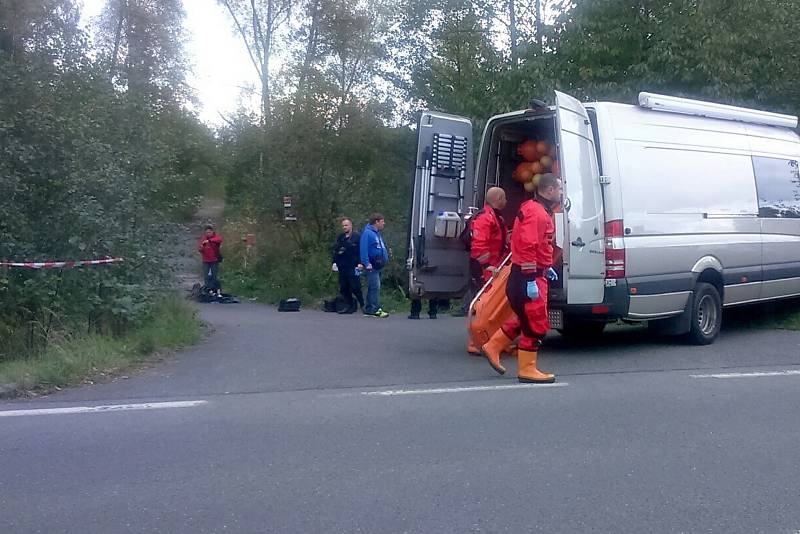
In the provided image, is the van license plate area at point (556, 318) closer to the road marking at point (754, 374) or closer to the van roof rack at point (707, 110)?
the road marking at point (754, 374)

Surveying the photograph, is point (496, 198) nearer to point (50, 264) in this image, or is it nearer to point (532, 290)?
point (532, 290)

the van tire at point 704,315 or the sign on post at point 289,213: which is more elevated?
the sign on post at point 289,213

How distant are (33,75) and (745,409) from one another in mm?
8790

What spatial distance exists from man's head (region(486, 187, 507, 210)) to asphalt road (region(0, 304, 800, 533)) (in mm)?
1661

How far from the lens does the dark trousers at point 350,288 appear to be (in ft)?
53.3

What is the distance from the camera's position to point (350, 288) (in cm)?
1638

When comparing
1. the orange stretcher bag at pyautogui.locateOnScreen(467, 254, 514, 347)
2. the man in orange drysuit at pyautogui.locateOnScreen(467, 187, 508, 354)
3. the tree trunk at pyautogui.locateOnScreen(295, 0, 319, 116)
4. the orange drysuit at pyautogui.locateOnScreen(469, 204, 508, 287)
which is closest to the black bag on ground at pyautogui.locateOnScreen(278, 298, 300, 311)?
the tree trunk at pyautogui.locateOnScreen(295, 0, 319, 116)

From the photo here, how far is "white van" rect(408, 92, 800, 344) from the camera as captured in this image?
9348 millimetres

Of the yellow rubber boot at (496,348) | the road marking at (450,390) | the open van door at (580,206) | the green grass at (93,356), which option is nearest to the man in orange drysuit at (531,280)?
the road marking at (450,390)

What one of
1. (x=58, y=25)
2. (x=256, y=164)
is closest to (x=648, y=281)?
(x=58, y=25)

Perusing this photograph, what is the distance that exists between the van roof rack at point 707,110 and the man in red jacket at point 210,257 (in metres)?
10.6

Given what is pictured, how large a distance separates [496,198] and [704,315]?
2814 mm

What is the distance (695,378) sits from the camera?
8555 mm

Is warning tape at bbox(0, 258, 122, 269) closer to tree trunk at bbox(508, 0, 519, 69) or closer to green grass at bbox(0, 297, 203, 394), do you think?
green grass at bbox(0, 297, 203, 394)
